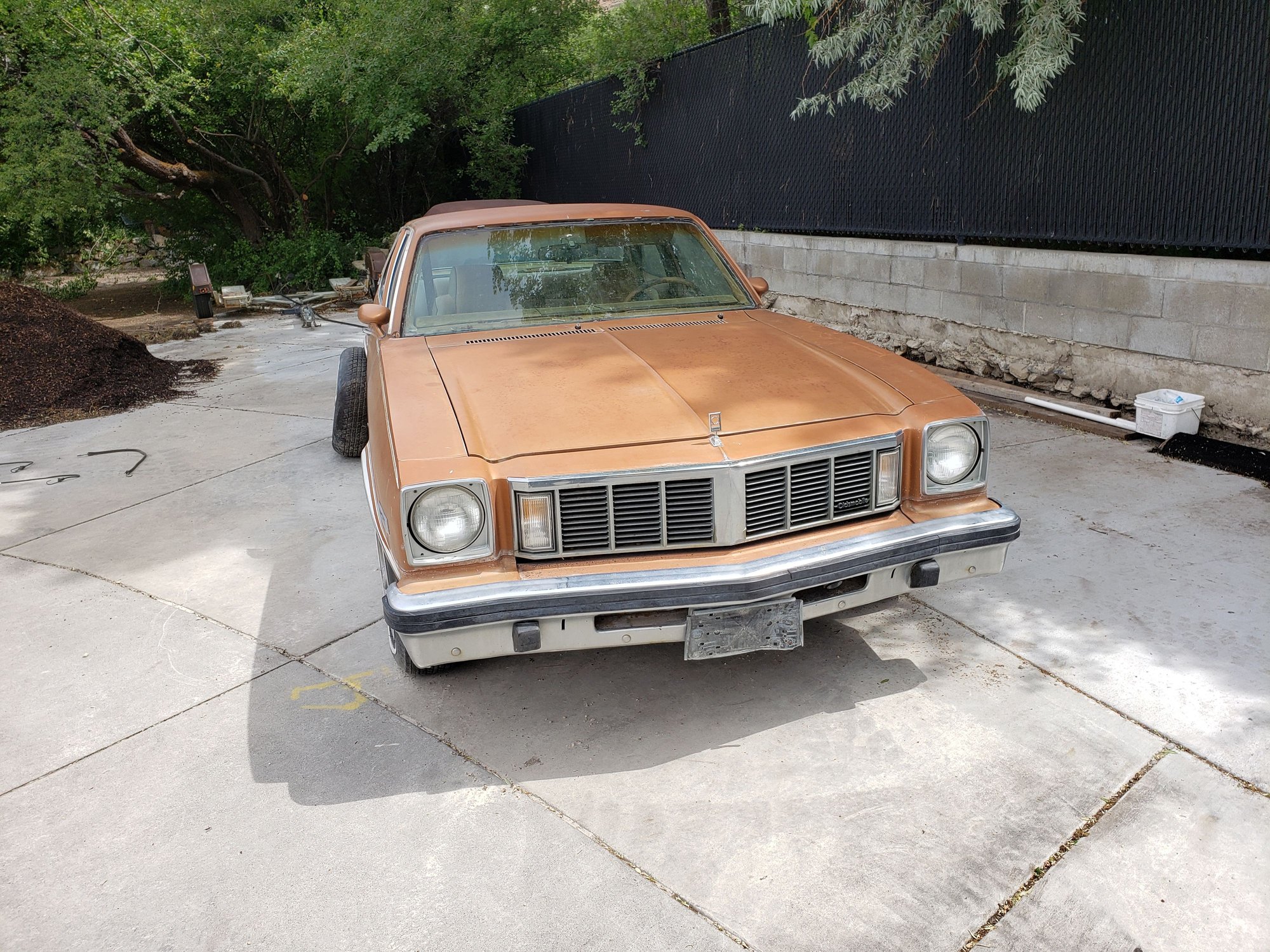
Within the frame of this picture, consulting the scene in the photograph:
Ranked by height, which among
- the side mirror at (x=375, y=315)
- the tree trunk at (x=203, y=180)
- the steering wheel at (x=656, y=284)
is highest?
the tree trunk at (x=203, y=180)

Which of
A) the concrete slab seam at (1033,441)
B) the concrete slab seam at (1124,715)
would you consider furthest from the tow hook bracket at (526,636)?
the concrete slab seam at (1033,441)

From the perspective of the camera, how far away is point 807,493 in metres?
3.26

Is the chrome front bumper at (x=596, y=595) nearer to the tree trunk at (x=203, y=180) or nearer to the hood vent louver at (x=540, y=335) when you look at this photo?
the hood vent louver at (x=540, y=335)

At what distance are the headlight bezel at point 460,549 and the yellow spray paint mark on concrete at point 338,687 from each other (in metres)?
0.91

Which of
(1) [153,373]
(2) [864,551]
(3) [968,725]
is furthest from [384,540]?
(1) [153,373]

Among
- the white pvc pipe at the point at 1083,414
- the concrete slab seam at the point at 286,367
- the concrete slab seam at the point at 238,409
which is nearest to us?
the white pvc pipe at the point at 1083,414

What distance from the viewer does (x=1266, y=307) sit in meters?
5.66

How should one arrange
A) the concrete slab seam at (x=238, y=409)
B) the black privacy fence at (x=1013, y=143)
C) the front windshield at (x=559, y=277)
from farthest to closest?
1. the concrete slab seam at (x=238, y=409)
2. the black privacy fence at (x=1013, y=143)
3. the front windshield at (x=559, y=277)

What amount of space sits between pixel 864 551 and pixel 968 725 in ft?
2.37

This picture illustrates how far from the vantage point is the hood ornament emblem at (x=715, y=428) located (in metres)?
3.17

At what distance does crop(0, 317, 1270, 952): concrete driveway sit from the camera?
→ 257 centimetres

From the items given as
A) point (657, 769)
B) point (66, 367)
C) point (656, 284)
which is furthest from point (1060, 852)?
point (66, 367)

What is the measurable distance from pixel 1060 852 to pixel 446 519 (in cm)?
201

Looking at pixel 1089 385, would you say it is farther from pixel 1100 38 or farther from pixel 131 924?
pixel 131 924
